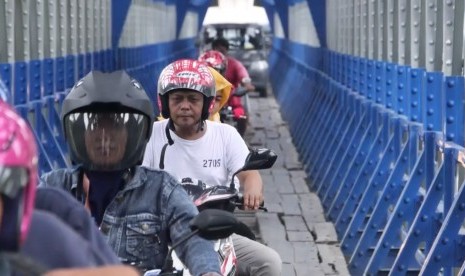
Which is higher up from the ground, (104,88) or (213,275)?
(104,88)

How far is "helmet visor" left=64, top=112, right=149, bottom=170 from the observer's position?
Result: 4.93 meters

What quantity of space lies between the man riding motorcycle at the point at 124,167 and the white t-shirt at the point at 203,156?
6.83 ft

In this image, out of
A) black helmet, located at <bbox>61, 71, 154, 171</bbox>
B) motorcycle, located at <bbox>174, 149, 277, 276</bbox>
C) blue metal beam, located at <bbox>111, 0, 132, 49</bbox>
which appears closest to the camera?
black helmet, located at <bbox>61, 71, 154, 171</bbox>

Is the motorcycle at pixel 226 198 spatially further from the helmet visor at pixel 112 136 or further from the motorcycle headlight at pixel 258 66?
the motorcycle headlight at pixel 258 66

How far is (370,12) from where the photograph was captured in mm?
17188

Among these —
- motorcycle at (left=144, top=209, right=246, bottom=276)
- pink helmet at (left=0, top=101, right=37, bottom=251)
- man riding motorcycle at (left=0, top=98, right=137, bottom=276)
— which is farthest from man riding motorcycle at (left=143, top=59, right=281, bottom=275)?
pink helmet at (left=0, top=101, right=37, bottom=251)

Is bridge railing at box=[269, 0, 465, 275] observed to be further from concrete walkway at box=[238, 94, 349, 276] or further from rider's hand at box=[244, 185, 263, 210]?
rider's hand at box=[244, 185, 263, 210]

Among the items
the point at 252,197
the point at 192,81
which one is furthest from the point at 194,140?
the point at 252,197

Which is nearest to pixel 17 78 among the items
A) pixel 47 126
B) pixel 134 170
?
pixel 47 126

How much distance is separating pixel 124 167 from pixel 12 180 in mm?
2256

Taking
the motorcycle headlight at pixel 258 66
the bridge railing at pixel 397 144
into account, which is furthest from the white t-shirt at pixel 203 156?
the motorcycle headlight at pixel 258 66

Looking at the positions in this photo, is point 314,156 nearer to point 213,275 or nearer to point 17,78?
point 17,78

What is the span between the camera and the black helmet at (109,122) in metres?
4.92

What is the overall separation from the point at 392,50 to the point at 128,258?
31.6 ft
